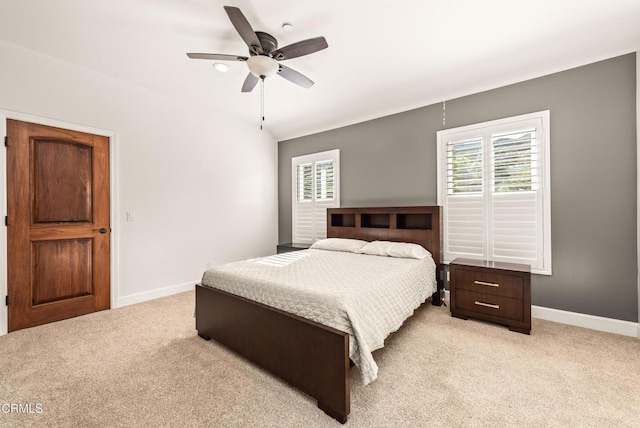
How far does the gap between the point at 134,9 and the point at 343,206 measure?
3.37m

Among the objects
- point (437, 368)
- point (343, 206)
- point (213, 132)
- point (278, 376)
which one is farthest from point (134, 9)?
point (437, 368)

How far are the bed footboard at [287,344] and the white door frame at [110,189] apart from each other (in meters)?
1.68

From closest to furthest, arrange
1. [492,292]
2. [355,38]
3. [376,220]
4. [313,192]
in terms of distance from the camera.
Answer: [355,38]
[492,292]
[376,220]
[313,192]

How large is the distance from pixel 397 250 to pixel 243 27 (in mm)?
2632

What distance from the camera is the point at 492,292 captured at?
2703 mm

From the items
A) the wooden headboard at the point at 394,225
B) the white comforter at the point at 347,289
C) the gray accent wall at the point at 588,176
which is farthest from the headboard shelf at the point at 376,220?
the gray accent wall at the point at 588,176

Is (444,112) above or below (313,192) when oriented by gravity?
above

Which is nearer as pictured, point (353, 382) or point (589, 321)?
point (353, 382)

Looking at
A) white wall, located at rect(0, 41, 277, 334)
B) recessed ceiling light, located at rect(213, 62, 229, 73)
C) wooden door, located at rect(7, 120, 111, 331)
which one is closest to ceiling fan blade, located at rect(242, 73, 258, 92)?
recessed ceiling light, located at rect(213, 62, 229, 73)

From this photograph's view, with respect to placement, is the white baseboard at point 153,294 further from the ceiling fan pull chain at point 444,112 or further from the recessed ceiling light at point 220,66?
the ceiling fan pull chain at point 444,112

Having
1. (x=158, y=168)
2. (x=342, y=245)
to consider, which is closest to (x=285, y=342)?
(x=342, y=245)

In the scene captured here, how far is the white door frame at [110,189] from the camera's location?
256 centimetres

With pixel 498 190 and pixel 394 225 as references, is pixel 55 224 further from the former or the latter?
pixel 498 190

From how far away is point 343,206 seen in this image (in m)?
4.49
